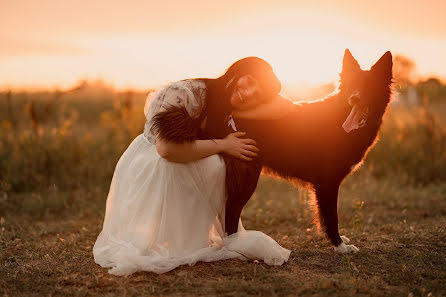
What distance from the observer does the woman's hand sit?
11.3 feet

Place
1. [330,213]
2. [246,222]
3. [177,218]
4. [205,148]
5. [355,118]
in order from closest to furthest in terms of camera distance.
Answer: [205,148] < [177,218] < [355,118] < [330,213] < [246,222]

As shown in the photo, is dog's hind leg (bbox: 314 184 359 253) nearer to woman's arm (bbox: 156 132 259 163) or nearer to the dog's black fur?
the dog's black fur

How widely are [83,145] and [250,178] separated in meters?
4.82

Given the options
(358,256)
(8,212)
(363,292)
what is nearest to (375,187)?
(358,256)

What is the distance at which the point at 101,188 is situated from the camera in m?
6.94

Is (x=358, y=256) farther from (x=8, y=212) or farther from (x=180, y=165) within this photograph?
(x=8, y=212)

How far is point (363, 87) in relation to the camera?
3580 mm

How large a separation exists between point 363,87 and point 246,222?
2.53 meters

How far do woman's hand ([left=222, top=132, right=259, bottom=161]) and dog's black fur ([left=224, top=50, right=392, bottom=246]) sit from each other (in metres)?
0.06

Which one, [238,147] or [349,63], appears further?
[349,63]

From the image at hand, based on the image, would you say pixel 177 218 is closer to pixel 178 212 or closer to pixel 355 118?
pixel 178 212

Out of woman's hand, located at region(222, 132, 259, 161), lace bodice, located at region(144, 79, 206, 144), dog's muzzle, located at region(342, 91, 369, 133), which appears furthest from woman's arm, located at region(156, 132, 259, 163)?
dog's muzzle, located at region(342, 91, 369, 133)

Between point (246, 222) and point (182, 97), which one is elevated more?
point (182, 97)

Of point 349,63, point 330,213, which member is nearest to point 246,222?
point 330,213
